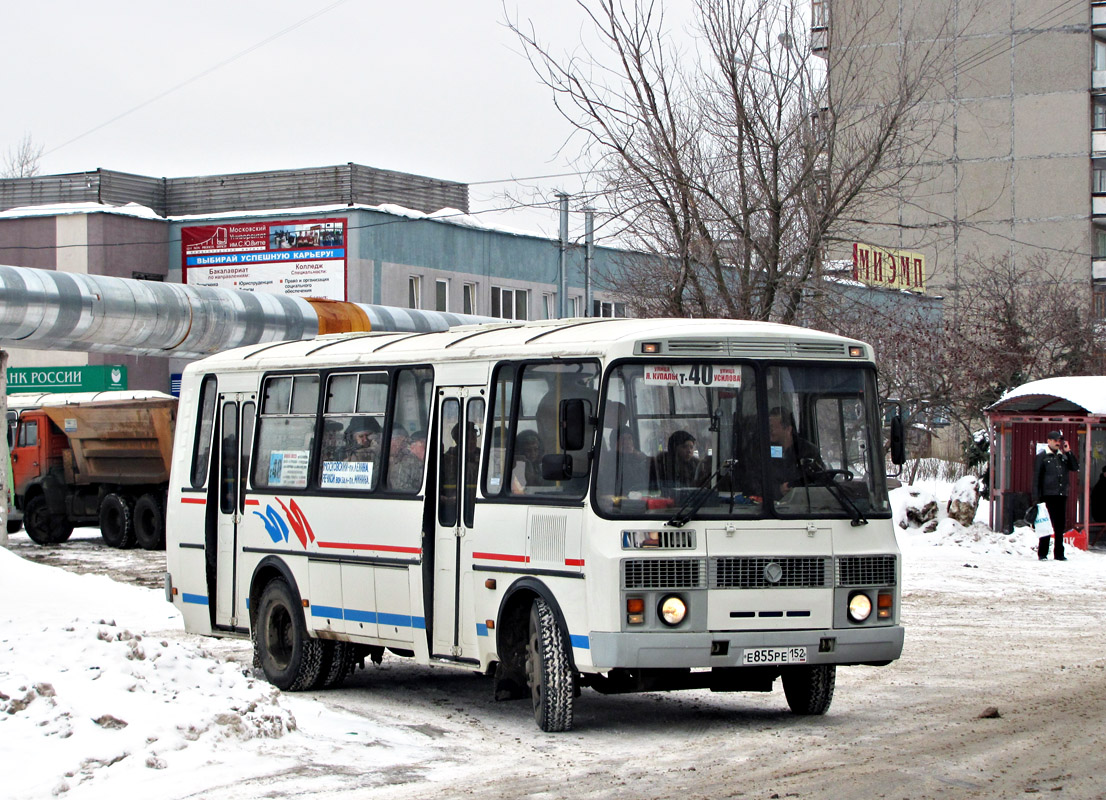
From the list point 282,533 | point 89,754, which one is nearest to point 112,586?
point 282,533

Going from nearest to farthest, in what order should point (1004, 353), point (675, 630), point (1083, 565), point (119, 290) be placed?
point (675, 630) → point (1083, 565) → point (119, 290) → point (1004, 353)

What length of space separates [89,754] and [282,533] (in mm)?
4222

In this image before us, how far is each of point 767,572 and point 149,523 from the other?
20.2 metres

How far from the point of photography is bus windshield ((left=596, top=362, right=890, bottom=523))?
9.34 metres

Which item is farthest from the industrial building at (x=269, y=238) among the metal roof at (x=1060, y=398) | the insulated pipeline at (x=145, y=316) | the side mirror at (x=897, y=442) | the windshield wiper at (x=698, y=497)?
the windshield wiper at (x=698, y=497)

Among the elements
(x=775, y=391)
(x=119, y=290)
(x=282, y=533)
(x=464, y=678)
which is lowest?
(x=464, y=678)

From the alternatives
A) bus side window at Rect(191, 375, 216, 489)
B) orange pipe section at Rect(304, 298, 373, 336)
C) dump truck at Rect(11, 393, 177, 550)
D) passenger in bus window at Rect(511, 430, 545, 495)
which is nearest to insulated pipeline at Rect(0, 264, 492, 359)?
orange pipe section at Rect(304, 298, 373, 336)

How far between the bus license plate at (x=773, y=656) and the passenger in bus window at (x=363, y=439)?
10.9 ft

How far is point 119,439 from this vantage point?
28.2 metres

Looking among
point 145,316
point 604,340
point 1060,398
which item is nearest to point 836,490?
point 604,340

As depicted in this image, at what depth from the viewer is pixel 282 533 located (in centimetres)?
1223

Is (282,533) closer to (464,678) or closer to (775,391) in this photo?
(464,678)

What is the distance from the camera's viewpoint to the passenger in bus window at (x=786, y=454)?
959 centimetres

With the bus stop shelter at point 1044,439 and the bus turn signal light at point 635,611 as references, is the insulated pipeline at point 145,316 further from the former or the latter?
the bus turn signal light at point 635,611
